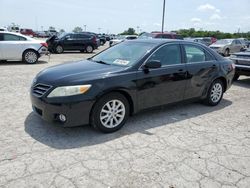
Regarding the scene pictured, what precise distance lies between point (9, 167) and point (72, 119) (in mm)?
1090

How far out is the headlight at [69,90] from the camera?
3887 millimetres

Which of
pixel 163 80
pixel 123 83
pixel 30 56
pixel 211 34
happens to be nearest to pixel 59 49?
pixel 30 56

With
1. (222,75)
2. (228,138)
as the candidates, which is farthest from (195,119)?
(222,75)

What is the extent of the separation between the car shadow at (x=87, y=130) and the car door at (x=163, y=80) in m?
0.34

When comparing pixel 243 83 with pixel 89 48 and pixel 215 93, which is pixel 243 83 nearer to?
pixel 215 93

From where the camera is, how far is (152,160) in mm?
3498

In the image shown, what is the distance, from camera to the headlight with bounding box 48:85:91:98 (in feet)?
12.8

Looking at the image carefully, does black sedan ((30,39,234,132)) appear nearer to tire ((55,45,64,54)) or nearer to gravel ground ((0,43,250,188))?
gravel ground ((0,43,250,188))

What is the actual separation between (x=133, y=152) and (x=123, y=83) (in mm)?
1153

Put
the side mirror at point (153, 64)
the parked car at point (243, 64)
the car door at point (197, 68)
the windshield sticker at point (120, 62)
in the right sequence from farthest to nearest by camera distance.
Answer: the parked car at point (243, 64) < the car door at point (197, 68) < the windshield sticker at point (120, 62) < the side mirror at point (153, 64)

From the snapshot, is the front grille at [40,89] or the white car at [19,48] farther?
the white car at [19,48]

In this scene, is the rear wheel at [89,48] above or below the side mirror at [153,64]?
below

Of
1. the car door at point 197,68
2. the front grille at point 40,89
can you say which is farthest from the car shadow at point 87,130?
the front grille at point 40,89

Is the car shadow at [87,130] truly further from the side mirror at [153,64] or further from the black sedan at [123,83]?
the side mirror at [153,64]
